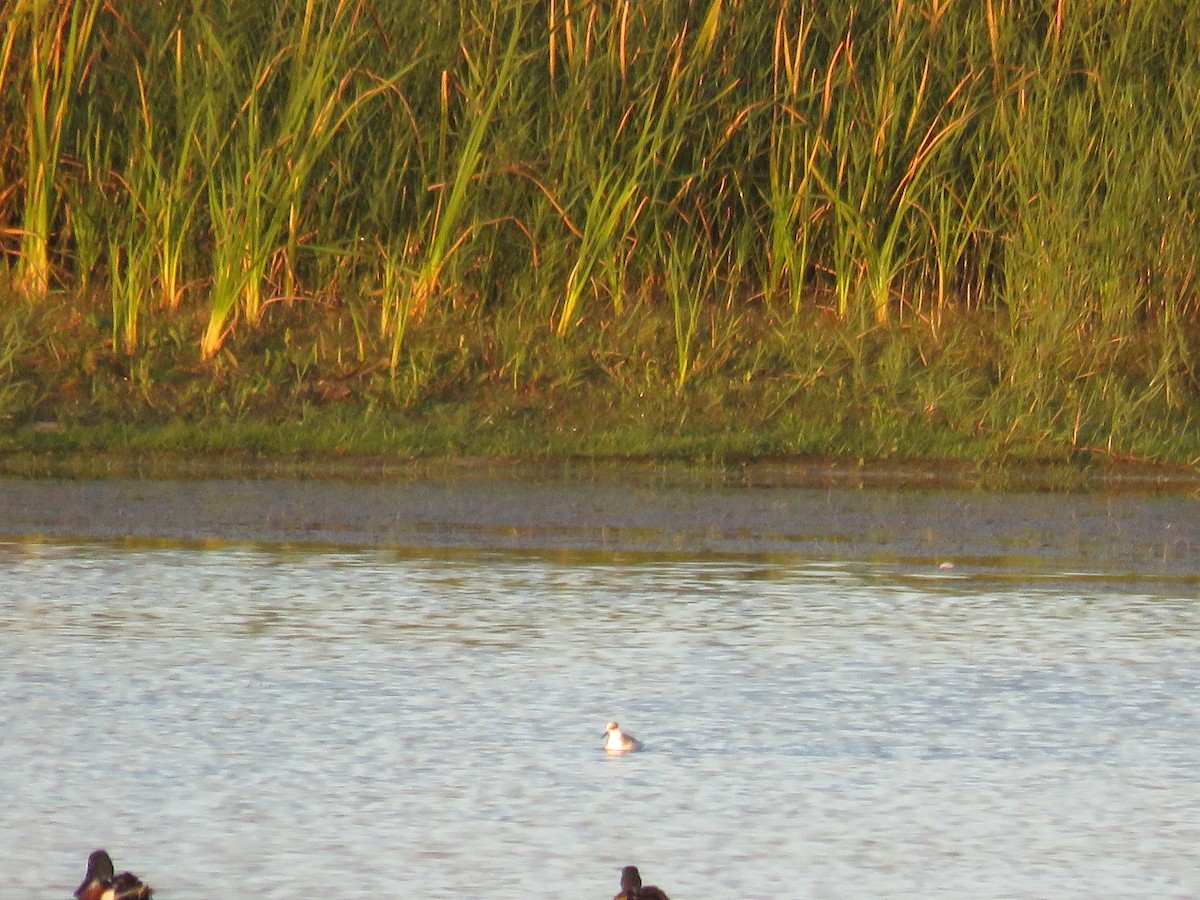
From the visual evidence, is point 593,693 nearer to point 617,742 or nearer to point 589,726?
point 589,726

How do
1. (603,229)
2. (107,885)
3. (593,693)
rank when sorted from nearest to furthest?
(107,885) → (593,693) → (603,229)

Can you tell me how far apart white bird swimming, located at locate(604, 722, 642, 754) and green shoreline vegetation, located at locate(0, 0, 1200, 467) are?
4714 mm

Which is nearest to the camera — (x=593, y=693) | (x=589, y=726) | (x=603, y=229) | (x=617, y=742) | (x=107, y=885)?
(x=107, y=885)

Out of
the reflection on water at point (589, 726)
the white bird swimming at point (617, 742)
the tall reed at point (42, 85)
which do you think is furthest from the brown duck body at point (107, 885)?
the tall reed at point (42, 85)

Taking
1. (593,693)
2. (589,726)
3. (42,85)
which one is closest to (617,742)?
(589,726)

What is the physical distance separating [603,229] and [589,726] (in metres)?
5.61

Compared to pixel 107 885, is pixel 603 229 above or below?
above

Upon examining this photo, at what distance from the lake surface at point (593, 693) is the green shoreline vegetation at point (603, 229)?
1.16 metres

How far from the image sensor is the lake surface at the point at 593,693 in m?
4.36

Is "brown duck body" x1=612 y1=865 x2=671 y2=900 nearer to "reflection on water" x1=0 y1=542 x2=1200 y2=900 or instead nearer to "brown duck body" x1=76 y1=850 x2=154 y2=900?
"reflection on water" x1=0 y1=542 x2=1200 y2=900

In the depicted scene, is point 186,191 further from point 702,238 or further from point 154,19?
point 702,238

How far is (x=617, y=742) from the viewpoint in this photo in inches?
201

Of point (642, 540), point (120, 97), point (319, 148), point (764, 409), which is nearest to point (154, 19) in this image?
point (120, 97)

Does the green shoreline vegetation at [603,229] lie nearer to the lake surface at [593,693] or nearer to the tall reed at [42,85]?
the tall reed at [42,85]
